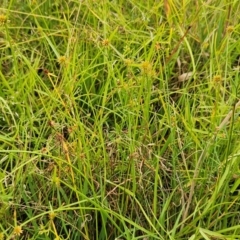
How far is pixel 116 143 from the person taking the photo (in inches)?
55.1

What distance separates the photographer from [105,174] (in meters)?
1.30

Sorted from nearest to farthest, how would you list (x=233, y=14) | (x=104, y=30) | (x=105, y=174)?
(x=105, y=174) < (x=104, y=30) < (x=233, y=14)

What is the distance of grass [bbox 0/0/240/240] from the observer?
131 centimetres

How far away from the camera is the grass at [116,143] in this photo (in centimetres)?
131

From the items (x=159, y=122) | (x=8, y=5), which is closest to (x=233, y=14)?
(x=159, y=122)

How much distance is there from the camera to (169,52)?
1.78m

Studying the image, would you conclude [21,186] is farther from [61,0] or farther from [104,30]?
[61,0]

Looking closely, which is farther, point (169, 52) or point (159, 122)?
point (169, 52)

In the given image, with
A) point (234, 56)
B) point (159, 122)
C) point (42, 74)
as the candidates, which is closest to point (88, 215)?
point (159, 122)

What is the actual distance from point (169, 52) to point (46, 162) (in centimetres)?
58

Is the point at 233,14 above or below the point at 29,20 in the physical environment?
above

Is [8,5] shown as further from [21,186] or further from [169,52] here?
[21,186]

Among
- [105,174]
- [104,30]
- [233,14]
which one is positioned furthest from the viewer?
[233,14]

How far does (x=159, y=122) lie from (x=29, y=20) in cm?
68
